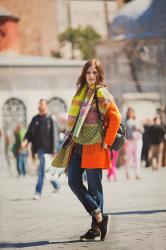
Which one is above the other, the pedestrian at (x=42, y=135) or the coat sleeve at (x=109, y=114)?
the coat sleeve at (x=109, y=114)

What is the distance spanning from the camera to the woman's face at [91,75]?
8742mm

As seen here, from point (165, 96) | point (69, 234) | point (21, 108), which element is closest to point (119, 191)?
point (69, 234)

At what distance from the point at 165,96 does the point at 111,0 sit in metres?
46.7

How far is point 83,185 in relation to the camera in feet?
28.4

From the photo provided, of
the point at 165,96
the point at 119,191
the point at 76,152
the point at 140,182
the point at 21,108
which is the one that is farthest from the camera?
the point at 21,108

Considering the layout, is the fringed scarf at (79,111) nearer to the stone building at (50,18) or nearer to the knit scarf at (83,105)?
the knit scarf at (83,105)

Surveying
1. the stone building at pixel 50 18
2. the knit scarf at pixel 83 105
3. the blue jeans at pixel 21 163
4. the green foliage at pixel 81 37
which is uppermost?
the stone building at pixel 50 18

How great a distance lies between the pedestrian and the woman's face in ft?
18.4

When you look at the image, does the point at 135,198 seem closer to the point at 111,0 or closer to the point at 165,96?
the point at 165,96

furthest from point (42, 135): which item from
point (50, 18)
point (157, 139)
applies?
point (50, 18)

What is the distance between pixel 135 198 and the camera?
1330cm

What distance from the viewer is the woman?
337 inches

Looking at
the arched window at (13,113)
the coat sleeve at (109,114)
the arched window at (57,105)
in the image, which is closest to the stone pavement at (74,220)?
the coat sleeve at (109,114)

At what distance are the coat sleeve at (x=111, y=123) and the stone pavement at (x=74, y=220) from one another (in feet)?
2.90
